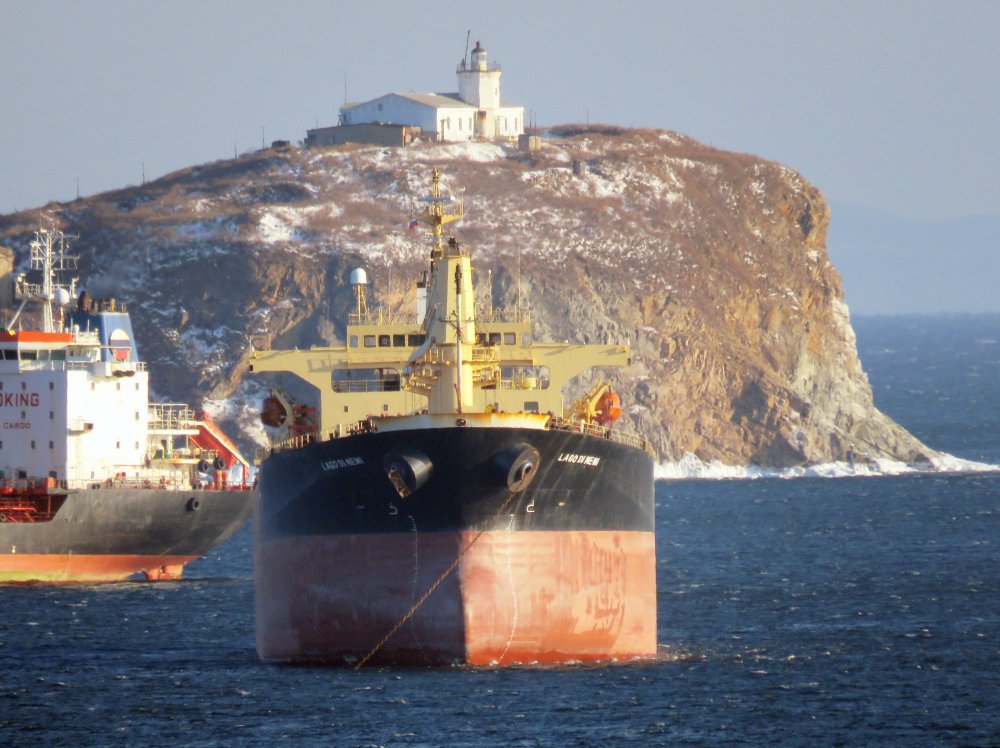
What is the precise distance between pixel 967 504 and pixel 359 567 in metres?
58.8

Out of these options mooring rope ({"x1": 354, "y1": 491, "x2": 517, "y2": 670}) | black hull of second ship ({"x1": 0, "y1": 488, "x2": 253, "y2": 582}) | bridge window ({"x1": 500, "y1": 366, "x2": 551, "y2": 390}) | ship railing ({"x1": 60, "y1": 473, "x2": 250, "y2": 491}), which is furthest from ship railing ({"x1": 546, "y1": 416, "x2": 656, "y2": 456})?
ship railing ({"x1": 60, "y1": 473, "x2": 250, "y2": 491})

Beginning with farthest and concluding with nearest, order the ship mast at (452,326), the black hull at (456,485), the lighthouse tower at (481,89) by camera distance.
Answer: the lighthouse tower at (481,89)
the ship mast at (452,326)
the black hull at (456,485)

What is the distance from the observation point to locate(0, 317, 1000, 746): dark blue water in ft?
127

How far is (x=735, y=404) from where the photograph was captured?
13188cm

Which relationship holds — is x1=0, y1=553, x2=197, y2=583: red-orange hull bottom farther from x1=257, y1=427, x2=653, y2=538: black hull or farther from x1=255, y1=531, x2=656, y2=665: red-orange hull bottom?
x1=257, y1=427, x2=653, y2=538: black hull

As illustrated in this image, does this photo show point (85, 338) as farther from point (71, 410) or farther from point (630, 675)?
point (630, 675)

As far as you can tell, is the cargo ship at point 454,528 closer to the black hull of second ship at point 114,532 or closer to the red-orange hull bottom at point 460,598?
the red-orange hull bottom at point 460,598

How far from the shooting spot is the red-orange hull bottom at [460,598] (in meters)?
43.3

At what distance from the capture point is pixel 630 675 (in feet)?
144

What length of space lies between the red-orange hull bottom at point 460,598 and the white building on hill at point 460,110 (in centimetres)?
10675

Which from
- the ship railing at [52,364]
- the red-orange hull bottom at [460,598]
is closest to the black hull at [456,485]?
the red-orange hull bottom at [460,598]

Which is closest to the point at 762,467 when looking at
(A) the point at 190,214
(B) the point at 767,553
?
(A) the point at 190,214

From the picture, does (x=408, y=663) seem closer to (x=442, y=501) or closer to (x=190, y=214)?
(x=442, y=501)

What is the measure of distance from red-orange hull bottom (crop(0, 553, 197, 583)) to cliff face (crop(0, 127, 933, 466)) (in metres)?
51.5
